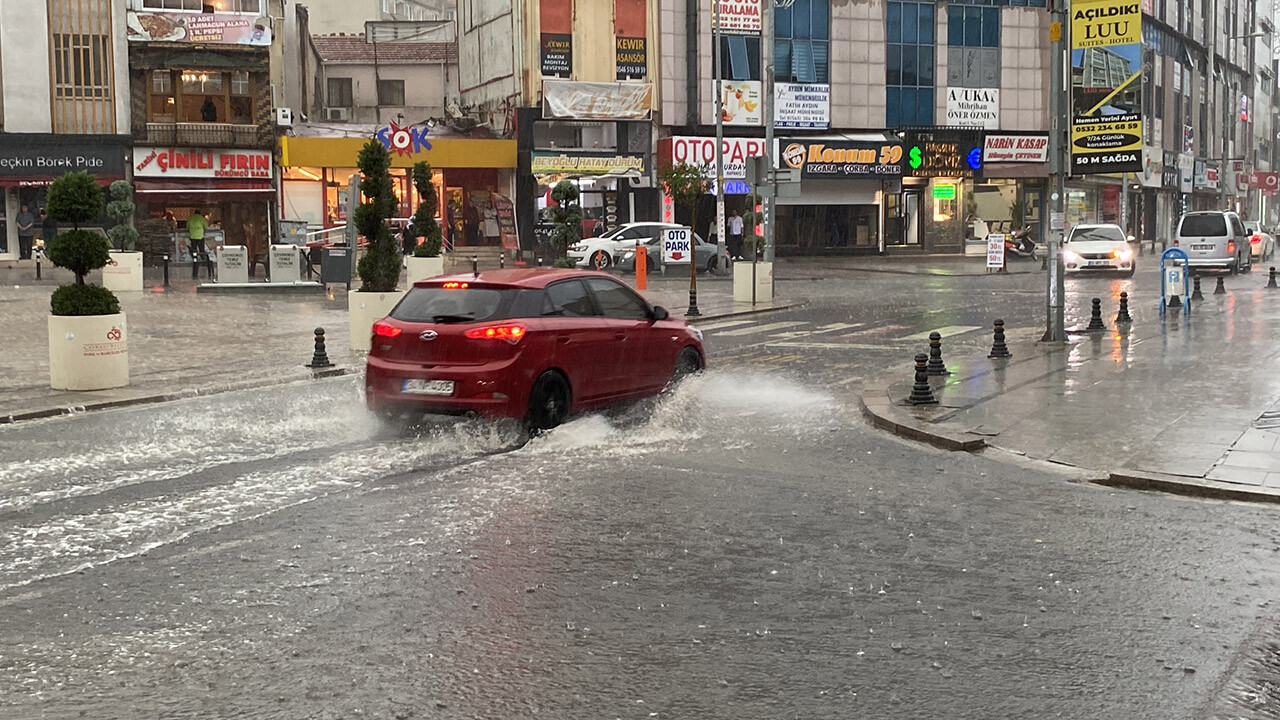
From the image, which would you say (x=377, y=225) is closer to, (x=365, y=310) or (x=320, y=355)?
(x=365, y=310)

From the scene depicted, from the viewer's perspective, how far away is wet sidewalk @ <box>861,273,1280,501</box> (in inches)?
387

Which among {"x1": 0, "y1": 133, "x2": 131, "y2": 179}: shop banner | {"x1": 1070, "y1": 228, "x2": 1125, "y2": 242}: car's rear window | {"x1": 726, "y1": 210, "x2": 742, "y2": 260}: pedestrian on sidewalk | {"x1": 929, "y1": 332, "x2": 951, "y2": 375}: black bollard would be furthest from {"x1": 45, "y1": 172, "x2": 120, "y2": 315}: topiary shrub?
{"x1": 726, "y1": 210, "x2": 742, "y2": 260}: pedestrian on sidewalk

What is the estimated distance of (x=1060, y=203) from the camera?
711 inches

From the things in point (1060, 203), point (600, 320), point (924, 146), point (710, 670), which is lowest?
point (710, 670)

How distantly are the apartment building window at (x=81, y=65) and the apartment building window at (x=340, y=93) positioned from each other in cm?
1405

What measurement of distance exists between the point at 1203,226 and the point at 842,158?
19.3m

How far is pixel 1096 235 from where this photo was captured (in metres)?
37.6

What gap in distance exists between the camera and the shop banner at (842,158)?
176 ft

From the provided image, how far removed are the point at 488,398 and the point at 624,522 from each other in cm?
305

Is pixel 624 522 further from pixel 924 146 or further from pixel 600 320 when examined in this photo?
pixel 924 146

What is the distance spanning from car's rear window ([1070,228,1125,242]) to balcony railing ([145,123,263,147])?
27.6 meters

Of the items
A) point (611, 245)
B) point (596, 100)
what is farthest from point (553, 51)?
point (611, 245)

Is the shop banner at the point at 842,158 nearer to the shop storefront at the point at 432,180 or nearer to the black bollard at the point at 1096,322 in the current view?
the shop storefront at the point at 432,180

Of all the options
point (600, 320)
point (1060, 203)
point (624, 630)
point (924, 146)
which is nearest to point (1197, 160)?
point (924, 146)
